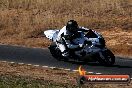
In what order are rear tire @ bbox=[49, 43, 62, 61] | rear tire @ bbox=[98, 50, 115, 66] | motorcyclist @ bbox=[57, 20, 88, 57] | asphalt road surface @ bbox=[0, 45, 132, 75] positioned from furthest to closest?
rear tire @ bbox=[49, 43, 62, 61]
motorcyclist @ bbox=[57, 20, 88, 57]
rear tire @ bbox=[98, 50, 115, 66]
asphalt road surface @ bbox=[0, 45, 132, 75]

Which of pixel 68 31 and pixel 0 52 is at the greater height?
pixel 68 31

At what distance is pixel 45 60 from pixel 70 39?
1.68 meters

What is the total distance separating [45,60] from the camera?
2334 centimetres

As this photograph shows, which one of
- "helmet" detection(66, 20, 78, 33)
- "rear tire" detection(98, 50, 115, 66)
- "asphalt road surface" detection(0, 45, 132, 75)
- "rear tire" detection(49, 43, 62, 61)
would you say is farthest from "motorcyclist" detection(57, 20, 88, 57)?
"rear tire" detection(98, 50, 115, 66)

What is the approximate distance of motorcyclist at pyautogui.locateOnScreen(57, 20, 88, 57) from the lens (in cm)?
2255

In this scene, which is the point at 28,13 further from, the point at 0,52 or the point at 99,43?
the point at 99,43

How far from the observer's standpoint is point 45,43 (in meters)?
28.4

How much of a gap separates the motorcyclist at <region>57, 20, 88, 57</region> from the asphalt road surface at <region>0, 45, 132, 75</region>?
701 millimetres

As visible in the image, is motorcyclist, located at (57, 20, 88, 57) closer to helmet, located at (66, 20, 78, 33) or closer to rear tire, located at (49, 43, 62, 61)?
helmet, located at (66, 20, 78, 33)

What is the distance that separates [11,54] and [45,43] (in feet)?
13.6

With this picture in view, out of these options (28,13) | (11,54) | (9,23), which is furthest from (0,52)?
(28,13)

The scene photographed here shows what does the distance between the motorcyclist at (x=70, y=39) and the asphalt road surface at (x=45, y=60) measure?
0.70 m

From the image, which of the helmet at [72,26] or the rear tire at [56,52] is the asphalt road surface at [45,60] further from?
the helmet at [72,26]

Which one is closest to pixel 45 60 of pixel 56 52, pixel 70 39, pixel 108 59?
pixel 56 52
